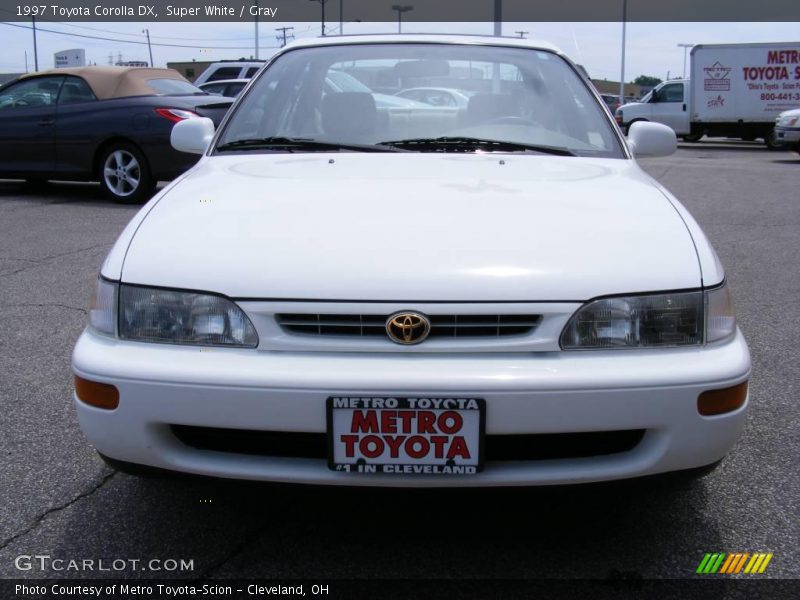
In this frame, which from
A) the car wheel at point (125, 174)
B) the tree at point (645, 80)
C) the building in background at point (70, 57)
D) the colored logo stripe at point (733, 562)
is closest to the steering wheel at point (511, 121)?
the colored logo stripe at point (733, 562)

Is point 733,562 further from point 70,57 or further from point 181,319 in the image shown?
point 70,57

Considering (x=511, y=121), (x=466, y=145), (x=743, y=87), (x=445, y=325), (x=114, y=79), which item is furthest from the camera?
(x=743, y=87)

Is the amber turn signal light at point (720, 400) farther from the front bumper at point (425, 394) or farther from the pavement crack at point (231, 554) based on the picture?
the pavement crack at point (231, 554)

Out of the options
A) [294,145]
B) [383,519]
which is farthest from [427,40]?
[383,519]

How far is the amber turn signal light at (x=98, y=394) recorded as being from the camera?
6.95 feet

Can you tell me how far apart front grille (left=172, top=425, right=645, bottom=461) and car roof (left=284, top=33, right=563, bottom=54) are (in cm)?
202

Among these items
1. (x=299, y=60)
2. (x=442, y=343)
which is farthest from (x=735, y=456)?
(x=299, y=60)

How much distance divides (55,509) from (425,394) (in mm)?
1303

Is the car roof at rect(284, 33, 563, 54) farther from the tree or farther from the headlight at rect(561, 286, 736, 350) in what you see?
the tree

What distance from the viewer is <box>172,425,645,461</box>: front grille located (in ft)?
6.91

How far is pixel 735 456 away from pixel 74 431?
92.0 inches

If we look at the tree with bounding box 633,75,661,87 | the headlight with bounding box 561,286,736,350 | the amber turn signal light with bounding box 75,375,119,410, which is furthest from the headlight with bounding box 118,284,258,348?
the tree with bounding box 633,75,661,87

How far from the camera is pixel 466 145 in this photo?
314 centimetres

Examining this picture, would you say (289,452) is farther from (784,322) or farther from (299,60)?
(784,322)
